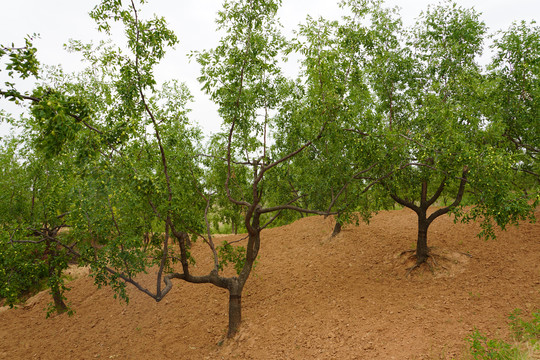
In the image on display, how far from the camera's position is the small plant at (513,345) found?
7.20 m

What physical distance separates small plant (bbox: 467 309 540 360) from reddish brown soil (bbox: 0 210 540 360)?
269 mm

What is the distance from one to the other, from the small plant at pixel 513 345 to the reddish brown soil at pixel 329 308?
0.27 metres

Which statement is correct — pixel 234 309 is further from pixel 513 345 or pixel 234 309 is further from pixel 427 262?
pixel 513 345

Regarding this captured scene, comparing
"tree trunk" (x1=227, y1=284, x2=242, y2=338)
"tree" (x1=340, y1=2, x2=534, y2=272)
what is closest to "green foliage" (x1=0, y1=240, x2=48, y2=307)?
"tree trunk" (x1=227, y1=284, x2=242, y2=338)

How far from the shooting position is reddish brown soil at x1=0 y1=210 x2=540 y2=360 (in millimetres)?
9281

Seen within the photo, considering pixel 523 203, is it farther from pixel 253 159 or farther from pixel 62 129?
pixel 62 129

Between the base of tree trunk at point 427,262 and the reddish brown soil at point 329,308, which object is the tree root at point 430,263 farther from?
the reddish brown soil at point 329,308

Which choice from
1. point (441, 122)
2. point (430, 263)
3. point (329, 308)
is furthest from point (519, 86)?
point (329, 308)

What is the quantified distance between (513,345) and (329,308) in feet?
16.4

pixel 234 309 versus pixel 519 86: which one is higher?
pixel 519 86

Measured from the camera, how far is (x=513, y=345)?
25.0ft

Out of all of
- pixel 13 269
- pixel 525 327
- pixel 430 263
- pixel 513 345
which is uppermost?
pixel 13 269

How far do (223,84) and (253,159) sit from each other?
8.88 ft

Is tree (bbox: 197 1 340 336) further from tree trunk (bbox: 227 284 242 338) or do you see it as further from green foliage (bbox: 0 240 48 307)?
green foliage (bbox: 0 240 48 307)
